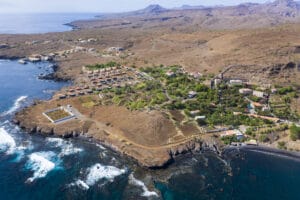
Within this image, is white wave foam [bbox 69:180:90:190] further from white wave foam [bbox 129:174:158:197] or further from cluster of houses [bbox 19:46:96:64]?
cluster of houses [bbox 19:46:96:64]

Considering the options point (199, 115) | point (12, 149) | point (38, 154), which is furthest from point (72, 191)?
point (199, 115)

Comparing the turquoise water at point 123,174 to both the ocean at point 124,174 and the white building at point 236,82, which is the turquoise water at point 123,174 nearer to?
the ocean at point 124,174

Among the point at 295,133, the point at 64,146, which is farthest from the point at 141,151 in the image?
the point at 295,133

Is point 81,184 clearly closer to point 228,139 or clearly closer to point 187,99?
point 228,139

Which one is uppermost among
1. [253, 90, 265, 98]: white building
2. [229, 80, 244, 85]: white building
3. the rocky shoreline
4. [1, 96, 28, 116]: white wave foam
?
[229, 80, 244, 85]: white building

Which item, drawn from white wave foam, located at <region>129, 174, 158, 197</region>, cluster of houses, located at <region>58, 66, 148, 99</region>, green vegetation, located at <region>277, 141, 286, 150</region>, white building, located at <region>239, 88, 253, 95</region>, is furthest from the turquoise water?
cluster of houses, located at <region>58, 66, 148, 99</region>

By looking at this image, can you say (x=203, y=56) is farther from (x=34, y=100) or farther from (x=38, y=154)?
(x=38, y=154)

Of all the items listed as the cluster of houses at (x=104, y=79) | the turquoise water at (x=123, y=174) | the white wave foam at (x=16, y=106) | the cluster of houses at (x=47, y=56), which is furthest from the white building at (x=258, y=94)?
the cluster of houses at (x=47, y=56)
